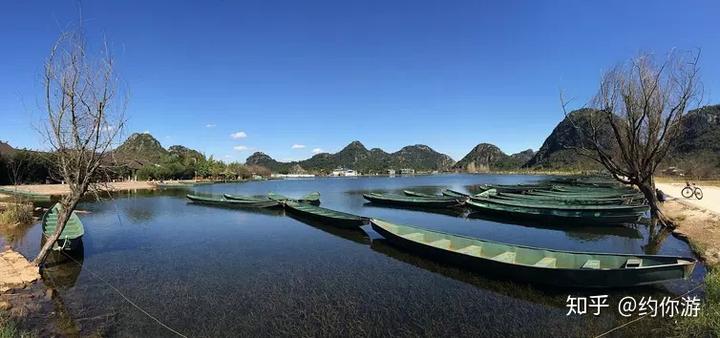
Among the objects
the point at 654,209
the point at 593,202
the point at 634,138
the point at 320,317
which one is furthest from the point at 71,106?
the point at 593,202

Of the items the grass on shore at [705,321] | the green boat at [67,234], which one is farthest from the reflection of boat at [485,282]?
the green boat at [67,234]

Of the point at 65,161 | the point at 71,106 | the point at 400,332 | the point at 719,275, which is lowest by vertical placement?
the point at 400,332

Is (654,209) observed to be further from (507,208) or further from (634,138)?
(507,208)

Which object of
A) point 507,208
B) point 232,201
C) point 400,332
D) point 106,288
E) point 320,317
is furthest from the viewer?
point 232,201

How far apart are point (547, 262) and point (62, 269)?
54.4 ft

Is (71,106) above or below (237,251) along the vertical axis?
above

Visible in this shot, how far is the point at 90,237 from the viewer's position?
20156mm

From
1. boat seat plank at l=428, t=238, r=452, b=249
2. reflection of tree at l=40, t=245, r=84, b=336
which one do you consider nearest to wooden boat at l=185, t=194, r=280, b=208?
reflection of tree at l=40, t=245, r=84, b=336

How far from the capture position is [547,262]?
37.5 feet

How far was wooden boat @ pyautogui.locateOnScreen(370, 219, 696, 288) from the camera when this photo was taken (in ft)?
31.4

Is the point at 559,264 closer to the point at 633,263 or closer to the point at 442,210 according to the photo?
the point at 633,263

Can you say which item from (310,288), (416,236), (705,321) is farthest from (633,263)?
(310,288)

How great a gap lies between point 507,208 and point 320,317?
19.8 m

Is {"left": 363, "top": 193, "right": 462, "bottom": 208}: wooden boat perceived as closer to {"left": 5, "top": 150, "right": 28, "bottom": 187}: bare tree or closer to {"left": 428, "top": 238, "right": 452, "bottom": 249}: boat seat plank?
{"left": 428, "top": 238, "right": 452, "bottom": 249}: boat seat plank
